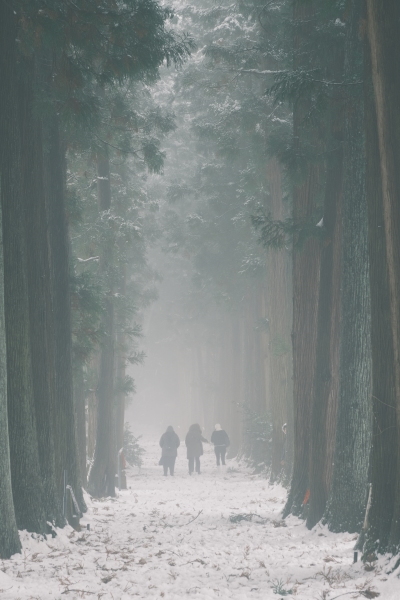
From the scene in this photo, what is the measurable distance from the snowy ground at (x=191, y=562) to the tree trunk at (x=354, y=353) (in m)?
0.50

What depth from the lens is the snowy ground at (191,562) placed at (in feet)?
19.1

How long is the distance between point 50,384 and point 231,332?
25.6m

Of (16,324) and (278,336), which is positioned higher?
(278,336)

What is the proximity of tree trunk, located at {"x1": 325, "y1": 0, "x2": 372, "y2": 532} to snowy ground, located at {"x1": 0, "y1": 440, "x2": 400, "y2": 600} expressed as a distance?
503 mm

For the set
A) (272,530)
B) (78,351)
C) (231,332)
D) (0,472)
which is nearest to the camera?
(0,472)

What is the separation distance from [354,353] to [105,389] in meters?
9.80

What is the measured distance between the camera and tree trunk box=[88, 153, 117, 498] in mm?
16438

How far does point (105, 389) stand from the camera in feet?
55.8

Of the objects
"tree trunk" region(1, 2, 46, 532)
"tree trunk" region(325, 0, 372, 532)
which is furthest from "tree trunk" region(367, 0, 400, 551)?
"tree trunk" region(1, 2, 46, 532)

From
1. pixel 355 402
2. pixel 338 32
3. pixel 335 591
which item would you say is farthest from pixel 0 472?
pixel 338 32

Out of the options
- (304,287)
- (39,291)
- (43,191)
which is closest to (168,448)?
(304,287)

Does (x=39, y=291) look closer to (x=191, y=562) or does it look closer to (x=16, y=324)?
(x=16, y=324)

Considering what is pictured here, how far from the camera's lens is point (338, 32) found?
1016cm

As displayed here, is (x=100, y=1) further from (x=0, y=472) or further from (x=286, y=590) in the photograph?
(x=286, y=590)
